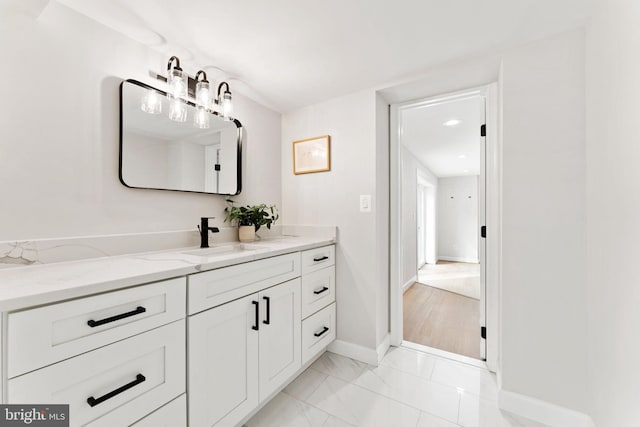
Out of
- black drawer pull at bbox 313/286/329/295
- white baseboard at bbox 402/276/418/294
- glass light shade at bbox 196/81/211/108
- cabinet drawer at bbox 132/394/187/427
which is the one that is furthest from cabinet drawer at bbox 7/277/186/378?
white baseboard at bbox 402/276/418/294

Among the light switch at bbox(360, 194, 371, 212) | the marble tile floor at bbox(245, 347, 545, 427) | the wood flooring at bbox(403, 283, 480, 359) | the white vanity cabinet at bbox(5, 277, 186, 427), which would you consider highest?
the light switch at bbox(360, 194, 371, 212)

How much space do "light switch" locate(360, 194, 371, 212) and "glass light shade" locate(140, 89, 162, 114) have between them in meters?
1.43

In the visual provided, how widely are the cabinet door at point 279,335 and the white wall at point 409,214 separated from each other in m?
2.51

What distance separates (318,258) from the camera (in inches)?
72.9

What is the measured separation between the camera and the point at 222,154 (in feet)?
6.09

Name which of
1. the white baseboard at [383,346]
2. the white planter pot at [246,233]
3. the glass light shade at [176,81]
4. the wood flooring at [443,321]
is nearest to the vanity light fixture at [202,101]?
the glass light shade at [176,81]

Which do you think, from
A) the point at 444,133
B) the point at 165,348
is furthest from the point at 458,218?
the point at 165,348

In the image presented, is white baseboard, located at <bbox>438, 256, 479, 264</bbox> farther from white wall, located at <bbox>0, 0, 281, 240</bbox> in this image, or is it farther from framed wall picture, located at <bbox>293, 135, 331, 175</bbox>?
white wall, located at <bbox>0, 0, 281, 240</bbox>

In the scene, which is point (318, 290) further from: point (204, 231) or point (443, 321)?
point (443, 321)

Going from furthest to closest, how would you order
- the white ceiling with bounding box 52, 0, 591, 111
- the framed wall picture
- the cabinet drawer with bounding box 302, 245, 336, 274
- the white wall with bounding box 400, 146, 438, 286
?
the white wall with bounding box 400, 146, 438, 286
the framed wall picture
the cabinet drawer with bounding box 302, 245, 336, 274
the white ceiling with bounding box 52, 0, 591, 111

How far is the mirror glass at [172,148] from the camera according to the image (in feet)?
4.50

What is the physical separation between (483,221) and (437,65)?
111 centimetres

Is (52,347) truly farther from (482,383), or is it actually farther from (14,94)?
(482,383)

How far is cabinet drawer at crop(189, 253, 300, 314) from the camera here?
3.44 feet
